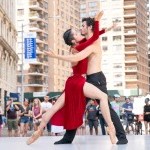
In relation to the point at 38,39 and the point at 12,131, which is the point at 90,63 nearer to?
the point at 12,131

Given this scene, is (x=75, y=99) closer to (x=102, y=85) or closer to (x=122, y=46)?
(x=102, y=85)

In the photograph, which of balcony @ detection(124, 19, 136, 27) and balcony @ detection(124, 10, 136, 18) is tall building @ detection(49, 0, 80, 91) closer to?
balcony @ detection(124, 19, 136, 27)

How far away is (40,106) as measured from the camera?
68.0ft

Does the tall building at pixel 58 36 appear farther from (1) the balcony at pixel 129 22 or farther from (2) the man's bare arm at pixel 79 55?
(2) the man's bare arm at pixel 79 55

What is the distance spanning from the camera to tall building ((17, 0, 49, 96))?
A: 9138cm

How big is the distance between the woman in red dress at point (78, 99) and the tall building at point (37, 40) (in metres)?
82.1

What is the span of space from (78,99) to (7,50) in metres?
44.3

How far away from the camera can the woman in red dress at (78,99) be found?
7.96 m

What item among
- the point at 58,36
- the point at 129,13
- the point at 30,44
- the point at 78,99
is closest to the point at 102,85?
the point at 78,99

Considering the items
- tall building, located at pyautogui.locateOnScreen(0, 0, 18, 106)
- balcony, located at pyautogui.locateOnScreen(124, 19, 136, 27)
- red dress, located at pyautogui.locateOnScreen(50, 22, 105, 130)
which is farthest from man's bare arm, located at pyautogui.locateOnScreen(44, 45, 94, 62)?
balcony, located at pyautogui.locateOnScreen(124, 19, 136, 27)

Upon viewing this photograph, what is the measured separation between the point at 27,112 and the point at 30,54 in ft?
77.6

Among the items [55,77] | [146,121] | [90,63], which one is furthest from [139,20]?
[90,63]

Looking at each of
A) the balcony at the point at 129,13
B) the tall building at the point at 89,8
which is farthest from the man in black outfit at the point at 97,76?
the tall building at the point at 89,8

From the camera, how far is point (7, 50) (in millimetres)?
51625
